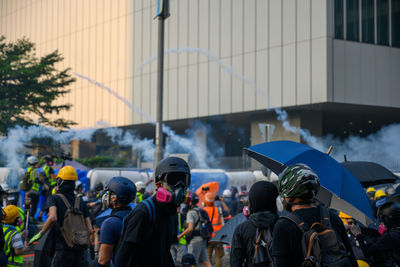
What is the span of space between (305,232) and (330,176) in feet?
5.60

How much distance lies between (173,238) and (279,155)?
1932 millimetres

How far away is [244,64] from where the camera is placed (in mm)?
31578

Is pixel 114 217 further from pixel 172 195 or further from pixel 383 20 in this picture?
pixel 383 20

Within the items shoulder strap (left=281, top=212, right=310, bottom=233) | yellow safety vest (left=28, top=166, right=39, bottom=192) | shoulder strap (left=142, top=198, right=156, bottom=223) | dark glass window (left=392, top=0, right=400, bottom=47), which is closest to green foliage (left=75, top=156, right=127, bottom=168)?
dark glass window (left=392, top=0, right=400, bottom=47)

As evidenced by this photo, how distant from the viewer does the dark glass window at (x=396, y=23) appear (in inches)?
1178

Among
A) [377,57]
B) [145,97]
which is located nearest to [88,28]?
[145,97]

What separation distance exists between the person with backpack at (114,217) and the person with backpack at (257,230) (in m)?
1.02

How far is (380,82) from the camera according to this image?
95.5ft

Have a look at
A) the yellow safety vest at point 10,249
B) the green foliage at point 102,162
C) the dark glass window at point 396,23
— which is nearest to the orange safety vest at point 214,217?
the yellow safety vest at point 10,249

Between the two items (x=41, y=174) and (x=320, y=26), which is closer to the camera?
(x=41, y=174)

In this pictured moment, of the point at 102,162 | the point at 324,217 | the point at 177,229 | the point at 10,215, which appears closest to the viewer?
the point at 324,217

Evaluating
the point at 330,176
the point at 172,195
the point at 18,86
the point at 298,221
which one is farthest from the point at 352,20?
the point at 298,221

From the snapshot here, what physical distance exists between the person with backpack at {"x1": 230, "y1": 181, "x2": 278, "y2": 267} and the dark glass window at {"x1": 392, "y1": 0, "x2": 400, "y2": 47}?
2759 centimetres

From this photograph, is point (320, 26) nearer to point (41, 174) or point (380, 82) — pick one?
point (380, 82)
